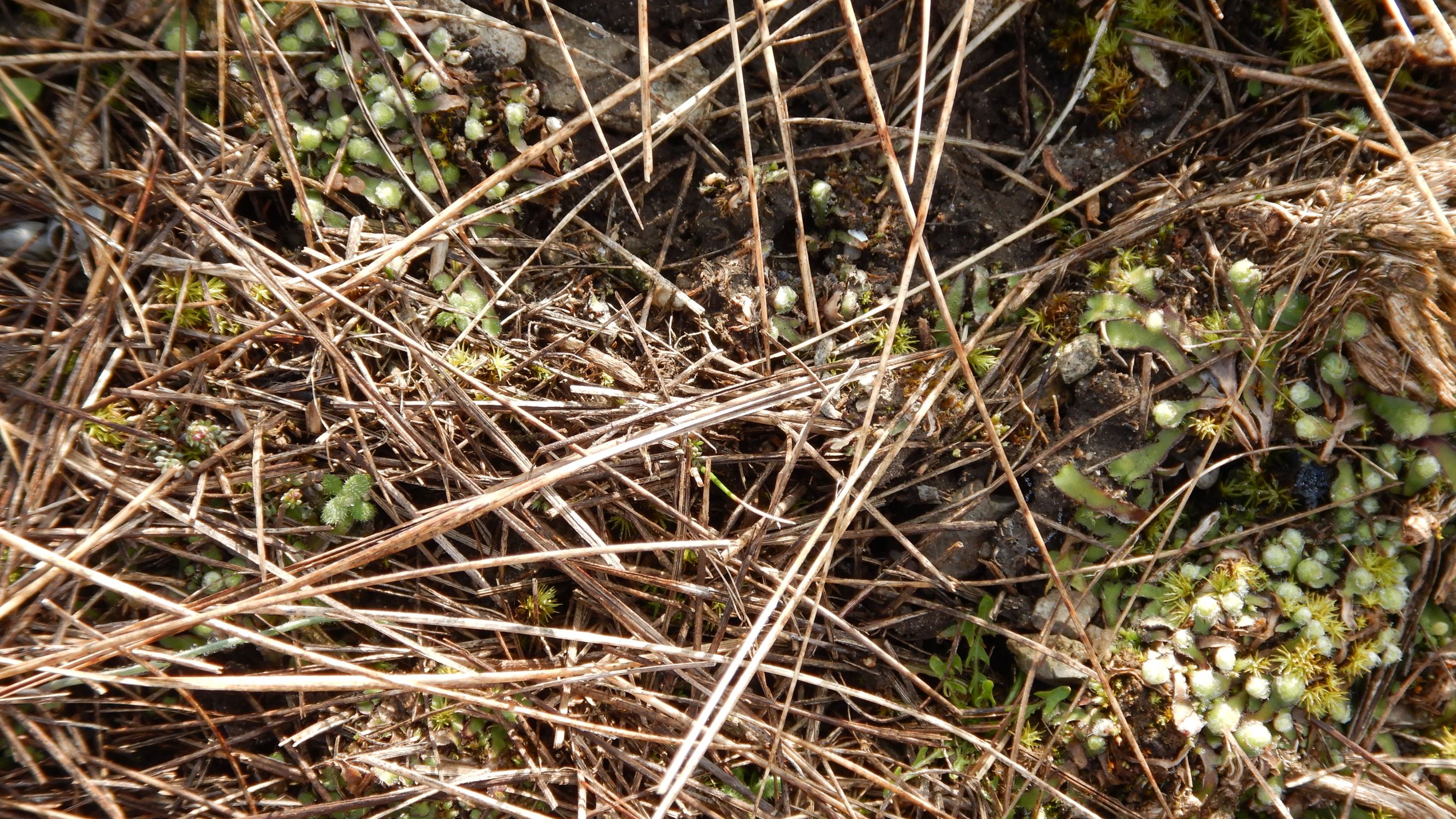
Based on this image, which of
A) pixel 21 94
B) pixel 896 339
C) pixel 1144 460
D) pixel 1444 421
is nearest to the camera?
pixel 21 94

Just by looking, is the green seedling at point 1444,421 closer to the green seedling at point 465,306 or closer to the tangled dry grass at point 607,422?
the tangled dry grass at point 607,422

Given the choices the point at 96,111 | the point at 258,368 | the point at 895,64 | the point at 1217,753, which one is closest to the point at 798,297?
the point at 895,64

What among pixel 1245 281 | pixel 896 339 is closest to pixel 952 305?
pixel 896 339

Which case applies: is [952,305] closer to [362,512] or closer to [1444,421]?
[1444,421]

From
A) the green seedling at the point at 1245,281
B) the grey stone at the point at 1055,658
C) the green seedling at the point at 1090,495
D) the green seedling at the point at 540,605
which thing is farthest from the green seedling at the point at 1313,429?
the green seedling at the point at 540,605

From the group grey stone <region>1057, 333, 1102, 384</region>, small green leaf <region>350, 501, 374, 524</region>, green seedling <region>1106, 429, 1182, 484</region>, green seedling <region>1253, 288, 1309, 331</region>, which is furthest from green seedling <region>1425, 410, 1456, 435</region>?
small green leaf <region>350, 501, 374, 524</region>
